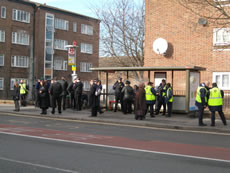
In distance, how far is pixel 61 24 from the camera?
163 ft

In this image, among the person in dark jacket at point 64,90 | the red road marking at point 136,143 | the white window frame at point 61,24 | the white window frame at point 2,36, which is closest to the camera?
the red road marking at point 136,143

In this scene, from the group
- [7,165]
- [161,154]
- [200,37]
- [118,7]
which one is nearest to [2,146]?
[7,165]

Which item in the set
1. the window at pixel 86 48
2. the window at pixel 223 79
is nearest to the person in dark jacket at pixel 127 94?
the window at pixel 223 79

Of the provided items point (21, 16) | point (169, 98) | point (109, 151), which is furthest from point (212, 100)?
point (21, 16)

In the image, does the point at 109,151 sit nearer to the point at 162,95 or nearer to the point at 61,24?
the point at 162,95

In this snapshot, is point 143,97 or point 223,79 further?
point 223,79

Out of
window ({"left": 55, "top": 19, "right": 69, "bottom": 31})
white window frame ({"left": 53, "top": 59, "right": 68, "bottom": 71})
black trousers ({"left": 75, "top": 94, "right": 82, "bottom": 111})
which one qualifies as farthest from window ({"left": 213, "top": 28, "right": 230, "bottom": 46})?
window ({"left": 55, "top": 19, "right": 69, "bottom": 31})

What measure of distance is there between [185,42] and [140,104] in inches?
295

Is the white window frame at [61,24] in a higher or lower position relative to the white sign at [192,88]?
higher

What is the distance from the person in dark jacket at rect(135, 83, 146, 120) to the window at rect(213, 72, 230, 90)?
655cm

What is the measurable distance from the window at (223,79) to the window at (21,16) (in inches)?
1209

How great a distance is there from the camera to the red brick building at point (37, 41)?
4241 centimetres

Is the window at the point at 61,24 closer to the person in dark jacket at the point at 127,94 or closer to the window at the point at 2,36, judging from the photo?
the window at the point at 2,36

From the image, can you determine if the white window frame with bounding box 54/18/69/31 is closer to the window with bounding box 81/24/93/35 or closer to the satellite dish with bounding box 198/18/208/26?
the window with bounding box 81/24/93/35
